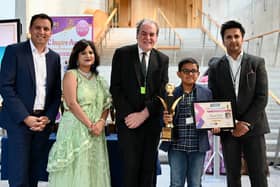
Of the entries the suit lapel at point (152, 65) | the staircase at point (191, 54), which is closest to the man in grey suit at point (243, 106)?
the suit lapel at point (152, 65)

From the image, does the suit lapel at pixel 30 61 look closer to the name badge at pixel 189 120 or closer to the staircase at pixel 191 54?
the name badge at pixel 189 120

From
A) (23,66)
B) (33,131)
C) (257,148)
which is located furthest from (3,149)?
(257,148)

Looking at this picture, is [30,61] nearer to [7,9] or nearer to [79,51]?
[79,51]

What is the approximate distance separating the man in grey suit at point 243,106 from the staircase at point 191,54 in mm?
2794

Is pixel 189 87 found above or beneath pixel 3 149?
above

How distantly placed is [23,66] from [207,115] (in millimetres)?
1433

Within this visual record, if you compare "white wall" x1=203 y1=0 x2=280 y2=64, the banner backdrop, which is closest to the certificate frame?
the banner backdrop

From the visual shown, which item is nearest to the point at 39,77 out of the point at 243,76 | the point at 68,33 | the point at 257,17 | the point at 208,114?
the point at 208,114

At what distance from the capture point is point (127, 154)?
8.55 feet

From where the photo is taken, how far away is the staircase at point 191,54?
21.7 ft

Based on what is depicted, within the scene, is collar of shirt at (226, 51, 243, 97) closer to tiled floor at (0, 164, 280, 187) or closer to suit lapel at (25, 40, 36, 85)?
suit lapel at (25, 40, 36, 85)

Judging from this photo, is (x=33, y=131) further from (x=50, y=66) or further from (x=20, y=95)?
(x=50, y=66)

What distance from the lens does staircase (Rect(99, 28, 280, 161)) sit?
662 centimetres

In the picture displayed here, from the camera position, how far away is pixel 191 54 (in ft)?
37.7
